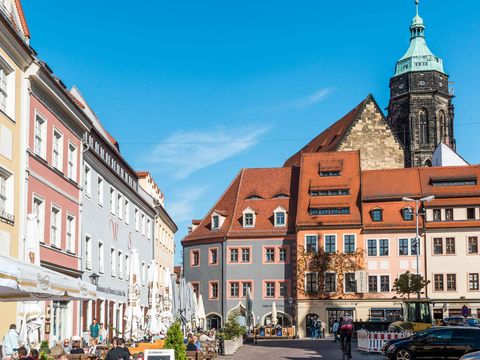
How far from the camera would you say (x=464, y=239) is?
6131 cm

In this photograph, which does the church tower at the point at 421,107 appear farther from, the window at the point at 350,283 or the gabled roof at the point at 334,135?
the window at the point at 350,283

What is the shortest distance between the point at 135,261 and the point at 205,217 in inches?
1627

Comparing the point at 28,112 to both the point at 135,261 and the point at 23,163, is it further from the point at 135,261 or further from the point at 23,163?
the point at 135,261

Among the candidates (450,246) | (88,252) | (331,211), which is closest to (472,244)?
(450,246)

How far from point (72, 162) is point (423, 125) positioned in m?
67.3

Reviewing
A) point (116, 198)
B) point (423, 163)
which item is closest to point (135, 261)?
point (116, 198)

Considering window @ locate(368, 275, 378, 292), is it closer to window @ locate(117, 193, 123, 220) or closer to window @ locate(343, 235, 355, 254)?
window @ locate(343, 235, 355, 254)

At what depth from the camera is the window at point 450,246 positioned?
202ft

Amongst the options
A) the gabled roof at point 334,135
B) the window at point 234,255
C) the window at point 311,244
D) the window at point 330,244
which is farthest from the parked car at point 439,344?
the gabled roof at point 334,135

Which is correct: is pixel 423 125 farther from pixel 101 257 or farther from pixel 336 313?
pixel 101 257

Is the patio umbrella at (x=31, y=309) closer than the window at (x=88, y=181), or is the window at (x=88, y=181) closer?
the patio umbrella at (x=31, y=309)

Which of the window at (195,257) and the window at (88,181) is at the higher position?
the window at (88,181)

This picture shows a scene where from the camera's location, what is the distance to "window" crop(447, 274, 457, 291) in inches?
2406

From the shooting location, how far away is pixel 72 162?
33750mm
